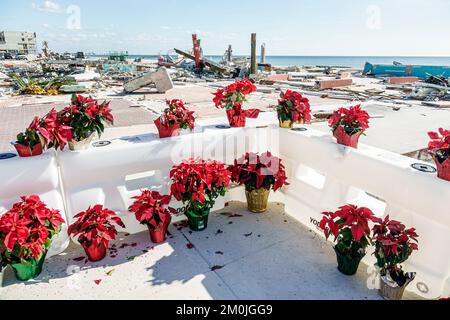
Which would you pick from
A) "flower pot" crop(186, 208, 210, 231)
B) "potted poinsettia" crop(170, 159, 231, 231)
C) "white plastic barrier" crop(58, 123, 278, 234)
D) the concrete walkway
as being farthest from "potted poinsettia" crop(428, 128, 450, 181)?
"flower pot" crop(186, 208, 210, 231)

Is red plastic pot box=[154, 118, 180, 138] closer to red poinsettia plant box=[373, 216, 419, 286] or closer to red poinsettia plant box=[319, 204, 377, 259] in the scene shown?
red poinsettia plant box=[319, 204, 377, 259]

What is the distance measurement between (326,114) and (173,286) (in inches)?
332

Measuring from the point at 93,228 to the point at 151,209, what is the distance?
0.58 metres

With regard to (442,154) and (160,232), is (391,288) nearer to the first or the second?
Result: (442,154)

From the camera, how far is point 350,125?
3.33 m

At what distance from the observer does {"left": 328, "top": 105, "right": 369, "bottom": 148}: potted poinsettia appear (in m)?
3.29

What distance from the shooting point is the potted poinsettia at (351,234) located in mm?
2582

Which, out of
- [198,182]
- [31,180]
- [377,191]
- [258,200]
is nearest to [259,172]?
[258,200]

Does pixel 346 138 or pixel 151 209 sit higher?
pixel 346 138

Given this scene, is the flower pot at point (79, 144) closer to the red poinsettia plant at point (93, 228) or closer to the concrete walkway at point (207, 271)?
the red poinsettia plant at point (93, 228)

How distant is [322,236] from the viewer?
347 cm

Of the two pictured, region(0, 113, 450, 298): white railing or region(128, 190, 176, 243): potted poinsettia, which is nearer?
region(0, 113, 450, 298): white railing
